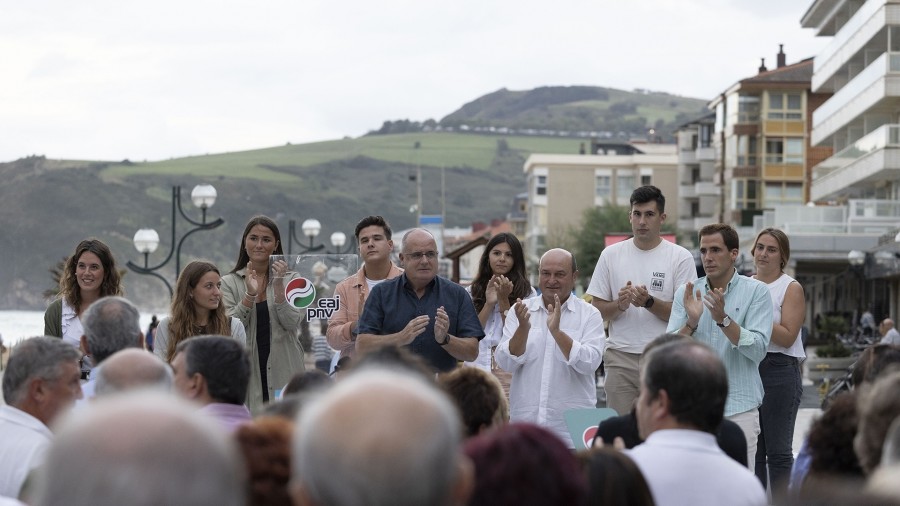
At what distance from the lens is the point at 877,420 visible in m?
4.57

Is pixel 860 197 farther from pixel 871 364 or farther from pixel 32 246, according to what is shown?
pixel 32 246

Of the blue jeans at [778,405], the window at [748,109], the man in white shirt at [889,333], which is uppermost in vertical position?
the window at [748,109]

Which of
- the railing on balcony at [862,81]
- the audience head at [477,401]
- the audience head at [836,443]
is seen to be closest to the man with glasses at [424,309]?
the audience head at [477,401]

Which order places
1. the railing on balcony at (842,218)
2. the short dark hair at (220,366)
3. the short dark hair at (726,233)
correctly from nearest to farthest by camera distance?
the short dark hair at (220,366), the short dark hair at (726,233), the railing on balcony at (842,218)

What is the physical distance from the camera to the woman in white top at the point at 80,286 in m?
9.72

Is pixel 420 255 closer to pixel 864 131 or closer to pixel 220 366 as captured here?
pixel 220 366

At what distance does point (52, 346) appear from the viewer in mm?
6047

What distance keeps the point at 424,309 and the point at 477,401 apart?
3755 millimetres

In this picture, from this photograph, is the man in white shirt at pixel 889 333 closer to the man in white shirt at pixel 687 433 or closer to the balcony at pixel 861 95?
the balcony at pixel 861 95

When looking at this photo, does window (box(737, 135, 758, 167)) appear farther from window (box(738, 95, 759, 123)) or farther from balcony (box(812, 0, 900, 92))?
balcony (box(812, 0, 900, 92))

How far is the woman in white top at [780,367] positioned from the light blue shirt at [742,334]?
1.80 ft

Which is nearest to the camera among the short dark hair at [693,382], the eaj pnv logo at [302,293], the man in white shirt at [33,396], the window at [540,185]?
the short dark hair at [693,382]

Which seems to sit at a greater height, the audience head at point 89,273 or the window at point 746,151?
the window at point 746,151

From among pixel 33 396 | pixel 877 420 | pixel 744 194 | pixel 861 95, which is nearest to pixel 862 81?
pixel 861 95
